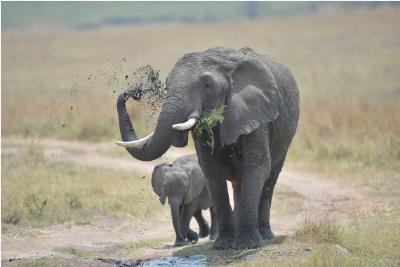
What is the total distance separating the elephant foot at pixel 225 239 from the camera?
12367 mm

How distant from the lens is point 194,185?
1505cm

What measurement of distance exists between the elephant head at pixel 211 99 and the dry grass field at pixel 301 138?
996 millimetres

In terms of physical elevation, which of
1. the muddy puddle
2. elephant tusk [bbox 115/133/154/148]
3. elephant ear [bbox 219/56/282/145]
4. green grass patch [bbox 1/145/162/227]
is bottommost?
the muddy puddle

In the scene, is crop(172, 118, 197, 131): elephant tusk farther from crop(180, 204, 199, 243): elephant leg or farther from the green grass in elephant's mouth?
crop(180, 204, 199, 243): elephant leg

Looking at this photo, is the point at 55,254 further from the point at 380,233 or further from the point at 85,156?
the point at 85,156

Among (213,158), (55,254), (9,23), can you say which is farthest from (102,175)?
(9,23)

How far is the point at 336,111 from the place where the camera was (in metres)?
26.1

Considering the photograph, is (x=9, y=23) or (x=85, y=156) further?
(x=9, y=23)

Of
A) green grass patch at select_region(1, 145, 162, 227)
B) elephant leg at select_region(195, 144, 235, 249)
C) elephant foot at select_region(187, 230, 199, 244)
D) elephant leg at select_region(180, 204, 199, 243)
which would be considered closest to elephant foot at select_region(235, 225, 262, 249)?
elephant leg at select_region(195, 144, 235, 249)

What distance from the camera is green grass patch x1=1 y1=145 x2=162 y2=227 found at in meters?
16.6

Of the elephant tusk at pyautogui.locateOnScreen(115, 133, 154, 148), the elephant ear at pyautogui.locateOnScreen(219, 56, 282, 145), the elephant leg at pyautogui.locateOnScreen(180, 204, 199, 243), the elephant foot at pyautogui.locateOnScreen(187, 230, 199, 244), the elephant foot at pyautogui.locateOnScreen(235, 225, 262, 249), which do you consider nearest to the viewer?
the elephant tusk at pyautogui.locateOnScreen(115, 133, 154, 148)

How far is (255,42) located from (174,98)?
53.2 m

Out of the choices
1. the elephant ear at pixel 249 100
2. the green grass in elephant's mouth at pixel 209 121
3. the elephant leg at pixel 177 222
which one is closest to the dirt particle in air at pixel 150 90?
the green grass in elephant's mouth at pixel 209 121

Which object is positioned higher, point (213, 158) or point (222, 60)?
point (222, 60)
